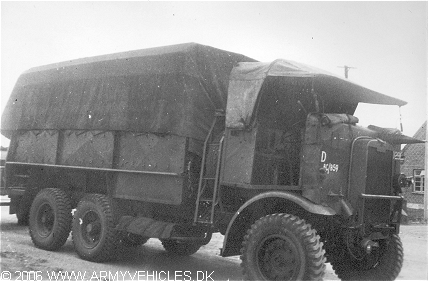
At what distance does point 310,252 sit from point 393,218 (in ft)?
6.25

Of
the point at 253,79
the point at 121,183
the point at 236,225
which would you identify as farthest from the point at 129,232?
the point at 253,79

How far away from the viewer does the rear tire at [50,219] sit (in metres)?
9.65

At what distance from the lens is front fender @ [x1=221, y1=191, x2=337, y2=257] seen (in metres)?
6.40

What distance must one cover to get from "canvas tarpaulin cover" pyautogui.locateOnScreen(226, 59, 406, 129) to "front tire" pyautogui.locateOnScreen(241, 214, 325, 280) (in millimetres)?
1558

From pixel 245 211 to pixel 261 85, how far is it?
1753mm

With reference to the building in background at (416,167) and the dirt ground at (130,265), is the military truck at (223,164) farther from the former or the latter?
the building in background at (416,167)

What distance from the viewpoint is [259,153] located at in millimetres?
7250

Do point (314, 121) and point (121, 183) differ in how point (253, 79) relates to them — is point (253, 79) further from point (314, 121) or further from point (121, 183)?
point (121, 183)

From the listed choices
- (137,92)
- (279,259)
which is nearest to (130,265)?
(137,92)

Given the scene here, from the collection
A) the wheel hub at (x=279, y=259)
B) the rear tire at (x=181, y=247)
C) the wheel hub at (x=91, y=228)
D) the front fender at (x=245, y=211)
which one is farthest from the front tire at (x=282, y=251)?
the rear tire at (x=181, y=247)

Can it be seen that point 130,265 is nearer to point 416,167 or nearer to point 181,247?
point 181,247

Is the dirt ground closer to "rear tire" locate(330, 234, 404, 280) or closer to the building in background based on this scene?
"rear tire" locate(330, 234, 404, 280)

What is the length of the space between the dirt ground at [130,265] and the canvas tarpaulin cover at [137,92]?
227 cm

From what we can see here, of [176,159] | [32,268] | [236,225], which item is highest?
[176,159]
